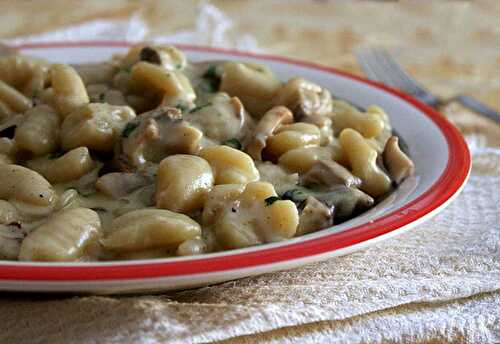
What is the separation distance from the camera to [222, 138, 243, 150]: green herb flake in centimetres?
239

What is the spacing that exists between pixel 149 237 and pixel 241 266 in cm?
28

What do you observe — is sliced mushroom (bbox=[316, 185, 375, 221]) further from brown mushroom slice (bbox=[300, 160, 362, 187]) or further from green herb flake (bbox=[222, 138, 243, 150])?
green herb flake (bbox=[222, 138, 243, 150])

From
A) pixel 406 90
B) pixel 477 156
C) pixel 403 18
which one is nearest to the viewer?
pixel 477 156

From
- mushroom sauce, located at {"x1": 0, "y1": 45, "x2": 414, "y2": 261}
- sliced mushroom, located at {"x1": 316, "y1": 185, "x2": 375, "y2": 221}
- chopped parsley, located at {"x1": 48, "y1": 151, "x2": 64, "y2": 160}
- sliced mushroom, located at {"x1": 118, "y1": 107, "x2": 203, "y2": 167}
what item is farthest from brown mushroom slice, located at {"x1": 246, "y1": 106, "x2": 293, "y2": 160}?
chopped parsley, located at {"x1": 48, "y1": 151, "x2": 64, "y2": 160}

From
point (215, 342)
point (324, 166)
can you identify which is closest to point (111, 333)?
point (215, 342)

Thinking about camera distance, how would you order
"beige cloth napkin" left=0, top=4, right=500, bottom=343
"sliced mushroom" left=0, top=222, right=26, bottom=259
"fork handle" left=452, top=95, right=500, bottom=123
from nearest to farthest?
"beige cloth napkin" left=0, top=4, right=500, bottom=343 → "sliced mushroom" left=0, top=222, right=26, bottom=259 → "fork handle" left=452, top=95, right=500, bottom=123

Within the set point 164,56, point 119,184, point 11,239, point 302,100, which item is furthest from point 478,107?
point 11,239

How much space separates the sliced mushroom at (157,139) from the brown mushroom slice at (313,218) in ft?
1.29

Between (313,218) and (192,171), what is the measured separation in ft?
1.06

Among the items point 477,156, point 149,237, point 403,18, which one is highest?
point 149,237

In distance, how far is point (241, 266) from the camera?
1.71 m

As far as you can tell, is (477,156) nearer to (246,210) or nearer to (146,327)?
(246,210)

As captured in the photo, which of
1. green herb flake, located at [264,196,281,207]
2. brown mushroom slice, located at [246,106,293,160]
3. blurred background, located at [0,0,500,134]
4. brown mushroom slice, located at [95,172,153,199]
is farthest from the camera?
blurred background, located at [0,0,500,134]

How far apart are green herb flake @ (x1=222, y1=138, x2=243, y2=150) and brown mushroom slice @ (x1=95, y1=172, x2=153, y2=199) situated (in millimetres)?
304
